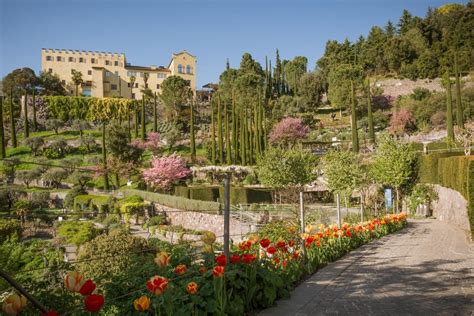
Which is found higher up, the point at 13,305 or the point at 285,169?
the point at 285,169

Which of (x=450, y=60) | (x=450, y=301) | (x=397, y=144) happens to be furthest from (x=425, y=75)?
(x=450, y=301)

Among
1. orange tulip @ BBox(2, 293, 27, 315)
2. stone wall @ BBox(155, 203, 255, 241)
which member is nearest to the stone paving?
orange tulip @ BBox(2, 293, 27, 315)

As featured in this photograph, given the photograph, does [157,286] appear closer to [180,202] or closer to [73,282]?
[73,282]

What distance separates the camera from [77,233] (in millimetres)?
15688

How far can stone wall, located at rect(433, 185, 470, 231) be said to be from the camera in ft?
39.5

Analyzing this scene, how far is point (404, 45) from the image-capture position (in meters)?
52.9

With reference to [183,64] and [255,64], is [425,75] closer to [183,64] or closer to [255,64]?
[255,64]

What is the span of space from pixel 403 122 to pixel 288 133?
446 inches

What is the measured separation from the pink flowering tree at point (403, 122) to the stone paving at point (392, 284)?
103 feet

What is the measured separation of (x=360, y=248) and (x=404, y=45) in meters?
51.5

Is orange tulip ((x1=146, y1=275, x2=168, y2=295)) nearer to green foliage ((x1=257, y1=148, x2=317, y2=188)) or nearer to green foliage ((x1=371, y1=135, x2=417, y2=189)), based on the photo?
green foliage ((x1=371, y1=135, x2=417, y2=189))

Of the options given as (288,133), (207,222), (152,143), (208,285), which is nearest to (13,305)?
(208,285)

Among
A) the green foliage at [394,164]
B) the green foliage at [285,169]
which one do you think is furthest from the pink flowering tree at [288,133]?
the green foliage at [394,164]

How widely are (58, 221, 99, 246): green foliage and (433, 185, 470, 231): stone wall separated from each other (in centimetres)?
1336
